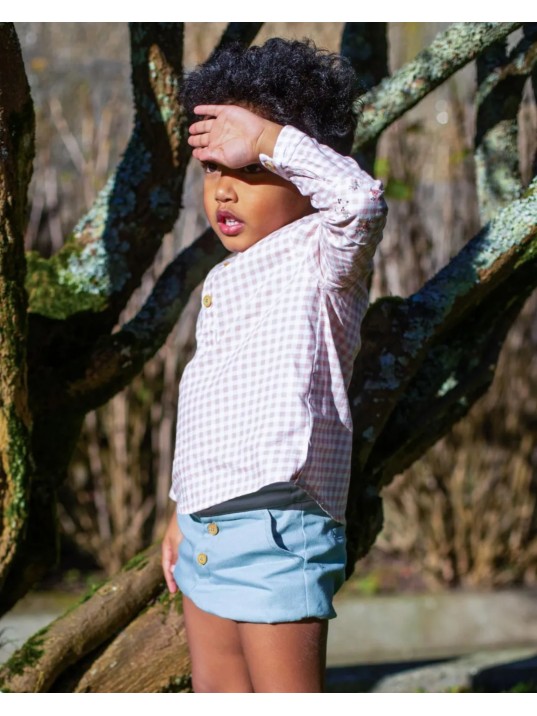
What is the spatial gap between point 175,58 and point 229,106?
0.70 m

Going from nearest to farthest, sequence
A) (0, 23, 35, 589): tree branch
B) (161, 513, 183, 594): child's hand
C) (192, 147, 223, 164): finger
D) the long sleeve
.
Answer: the long sleeve, (192, 147, 223, 164): finger, (0, 23, 35, 589): tree branch, (161, 513, 183, 594): child's hand

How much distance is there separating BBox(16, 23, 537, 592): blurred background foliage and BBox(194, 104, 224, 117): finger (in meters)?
2.67

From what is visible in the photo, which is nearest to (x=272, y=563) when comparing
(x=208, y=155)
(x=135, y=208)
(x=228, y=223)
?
(x=228, y=223)

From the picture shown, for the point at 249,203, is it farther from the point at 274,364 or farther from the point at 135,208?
the point at 135,208

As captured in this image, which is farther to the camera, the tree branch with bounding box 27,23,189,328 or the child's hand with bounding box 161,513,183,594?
the tree branch with bounding box 27,23,189,328

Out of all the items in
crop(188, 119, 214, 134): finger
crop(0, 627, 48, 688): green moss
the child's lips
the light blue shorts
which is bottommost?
crop(0, 627, 48, 688): green moss

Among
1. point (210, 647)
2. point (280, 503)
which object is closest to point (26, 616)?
point (210, 647)

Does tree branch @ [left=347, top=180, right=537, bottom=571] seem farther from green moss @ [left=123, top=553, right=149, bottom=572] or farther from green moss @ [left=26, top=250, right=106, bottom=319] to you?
green moss @ [left=26, top=250, right=106, bottom=319]

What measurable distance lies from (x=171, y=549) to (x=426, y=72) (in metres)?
1.38

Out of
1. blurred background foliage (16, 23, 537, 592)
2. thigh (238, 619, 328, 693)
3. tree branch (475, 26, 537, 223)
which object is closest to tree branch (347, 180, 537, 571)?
tree branch (475, 26, 537, 223)

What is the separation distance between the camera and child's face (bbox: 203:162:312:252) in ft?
5.90

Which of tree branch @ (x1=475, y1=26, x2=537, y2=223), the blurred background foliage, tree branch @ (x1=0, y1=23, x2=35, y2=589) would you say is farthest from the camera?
the blurred background foliage

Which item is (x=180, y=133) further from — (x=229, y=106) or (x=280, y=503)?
(x=280, y=503)

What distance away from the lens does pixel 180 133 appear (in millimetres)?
2414
